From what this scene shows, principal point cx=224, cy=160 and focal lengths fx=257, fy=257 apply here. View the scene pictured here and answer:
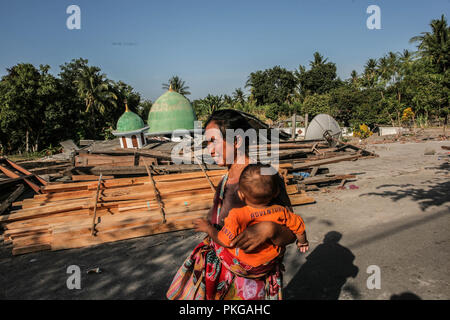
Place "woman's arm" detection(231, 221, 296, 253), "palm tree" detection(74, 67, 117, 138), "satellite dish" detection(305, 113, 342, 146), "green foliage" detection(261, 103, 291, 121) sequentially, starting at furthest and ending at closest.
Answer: "green foliage" detection(261, 103, 291, 121)
"palm tree" detection(74, 67, 117, 138)
"satellite dish" detection(305, 113, 342, 146)
"woman's arm" detection(231, 221, 296, 253)

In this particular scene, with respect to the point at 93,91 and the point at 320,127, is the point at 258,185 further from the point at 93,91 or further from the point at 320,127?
the point at 93,91

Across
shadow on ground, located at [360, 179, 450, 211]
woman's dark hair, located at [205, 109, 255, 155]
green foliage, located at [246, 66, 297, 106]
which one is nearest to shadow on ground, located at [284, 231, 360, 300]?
woman's dark hair, located at [205, 109, 255, 155]

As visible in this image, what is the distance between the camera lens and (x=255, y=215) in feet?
5.59

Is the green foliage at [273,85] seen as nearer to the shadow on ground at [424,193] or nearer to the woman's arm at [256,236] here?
the shadow on ground at [424,193]

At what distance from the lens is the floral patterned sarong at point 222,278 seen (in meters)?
1.76

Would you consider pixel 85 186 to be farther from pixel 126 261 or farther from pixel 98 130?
pixel 98 130

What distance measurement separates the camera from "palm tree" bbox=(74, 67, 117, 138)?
3716cm

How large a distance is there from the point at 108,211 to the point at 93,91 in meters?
37.4

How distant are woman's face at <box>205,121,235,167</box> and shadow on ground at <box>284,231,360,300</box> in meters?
2.23

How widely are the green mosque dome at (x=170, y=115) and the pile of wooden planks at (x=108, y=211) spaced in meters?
10.4

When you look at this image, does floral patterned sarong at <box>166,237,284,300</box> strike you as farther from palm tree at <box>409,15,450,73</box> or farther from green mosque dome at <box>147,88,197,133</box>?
palm tree at <box>409,15,450,73</box>

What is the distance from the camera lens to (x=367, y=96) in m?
32.2


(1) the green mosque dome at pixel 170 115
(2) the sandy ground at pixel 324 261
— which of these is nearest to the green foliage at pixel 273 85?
(1) the green mosque dome at pixel 170 115

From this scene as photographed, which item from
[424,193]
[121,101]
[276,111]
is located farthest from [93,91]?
[424,193]
